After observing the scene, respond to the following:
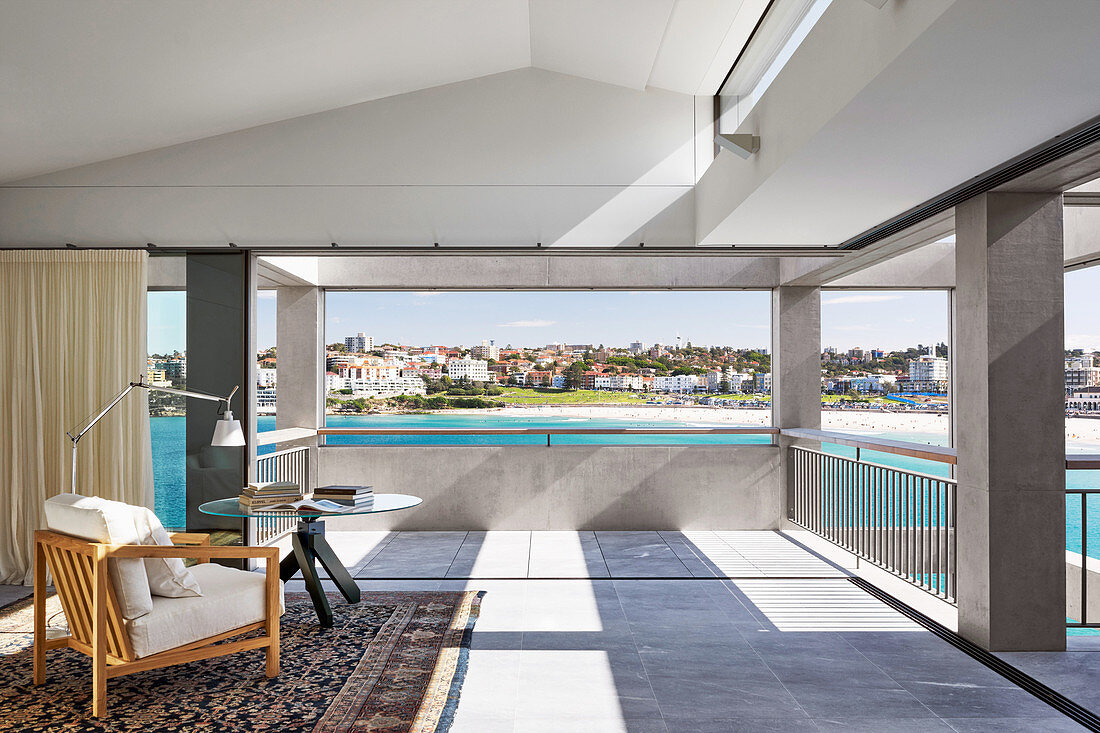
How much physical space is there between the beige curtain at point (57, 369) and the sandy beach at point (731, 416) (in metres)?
3.22

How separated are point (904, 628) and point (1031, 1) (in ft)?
10.7

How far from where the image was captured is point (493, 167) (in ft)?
16.5

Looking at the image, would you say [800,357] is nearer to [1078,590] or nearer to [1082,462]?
[1078,590]

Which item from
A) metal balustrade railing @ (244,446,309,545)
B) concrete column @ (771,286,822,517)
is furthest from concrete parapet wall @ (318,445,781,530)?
metal balustrade railing @ (244,446,309,545)

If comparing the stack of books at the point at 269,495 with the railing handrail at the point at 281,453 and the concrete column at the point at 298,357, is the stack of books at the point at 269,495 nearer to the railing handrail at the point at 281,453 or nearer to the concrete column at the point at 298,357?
the railing handrail at the point at 281,453

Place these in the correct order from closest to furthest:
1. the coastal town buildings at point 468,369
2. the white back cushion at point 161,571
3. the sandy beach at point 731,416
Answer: the white back cushion at point 161,571 < the sandy beach at point 731,416 < the coastal town buildings at point 468,369

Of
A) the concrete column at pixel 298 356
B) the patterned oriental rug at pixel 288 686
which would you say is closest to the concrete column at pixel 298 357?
the concrete column at pixel 298 356

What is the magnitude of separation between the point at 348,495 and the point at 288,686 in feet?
4.08

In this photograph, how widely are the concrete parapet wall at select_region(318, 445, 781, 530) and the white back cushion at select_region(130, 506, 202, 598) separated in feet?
11.7

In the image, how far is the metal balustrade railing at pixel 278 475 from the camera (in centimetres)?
566

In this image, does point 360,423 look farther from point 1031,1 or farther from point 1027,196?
point 1031,1

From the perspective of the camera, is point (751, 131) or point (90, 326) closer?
point (751, 131)

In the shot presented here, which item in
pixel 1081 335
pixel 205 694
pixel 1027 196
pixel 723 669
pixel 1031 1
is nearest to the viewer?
pixel 1031 1

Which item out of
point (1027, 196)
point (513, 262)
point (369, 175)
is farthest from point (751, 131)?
point (513, 262)
